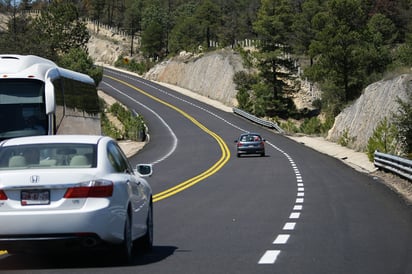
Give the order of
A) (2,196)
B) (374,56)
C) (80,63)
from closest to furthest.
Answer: (2,196) → (374,56) → (80,63)

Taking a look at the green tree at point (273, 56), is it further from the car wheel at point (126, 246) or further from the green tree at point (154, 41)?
the car wheel at point (126, 246)

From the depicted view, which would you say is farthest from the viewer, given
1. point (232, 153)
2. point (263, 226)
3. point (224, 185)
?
point (232, 153)

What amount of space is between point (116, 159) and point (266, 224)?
5.65m

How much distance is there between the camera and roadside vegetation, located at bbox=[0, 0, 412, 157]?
3344 inches

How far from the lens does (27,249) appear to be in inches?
413

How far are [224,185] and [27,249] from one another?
19.2 metres

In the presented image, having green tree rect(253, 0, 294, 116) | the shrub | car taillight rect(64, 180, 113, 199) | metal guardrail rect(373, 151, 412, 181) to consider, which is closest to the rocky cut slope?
the shrub

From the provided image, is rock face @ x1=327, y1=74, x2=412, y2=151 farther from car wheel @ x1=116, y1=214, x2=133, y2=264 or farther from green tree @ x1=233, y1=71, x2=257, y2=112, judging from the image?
car wheel @ x1=116, y1=214, x2=133, y2=264

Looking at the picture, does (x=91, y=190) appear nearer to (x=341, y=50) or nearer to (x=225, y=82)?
(x=341, y=50)

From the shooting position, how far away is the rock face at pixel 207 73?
379 feet

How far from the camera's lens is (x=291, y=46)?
127000 millimetres

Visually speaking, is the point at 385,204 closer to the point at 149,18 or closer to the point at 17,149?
the point at 17,149

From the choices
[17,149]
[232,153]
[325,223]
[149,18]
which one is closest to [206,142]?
[232,153]

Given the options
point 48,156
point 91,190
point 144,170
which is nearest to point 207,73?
point 144,170
